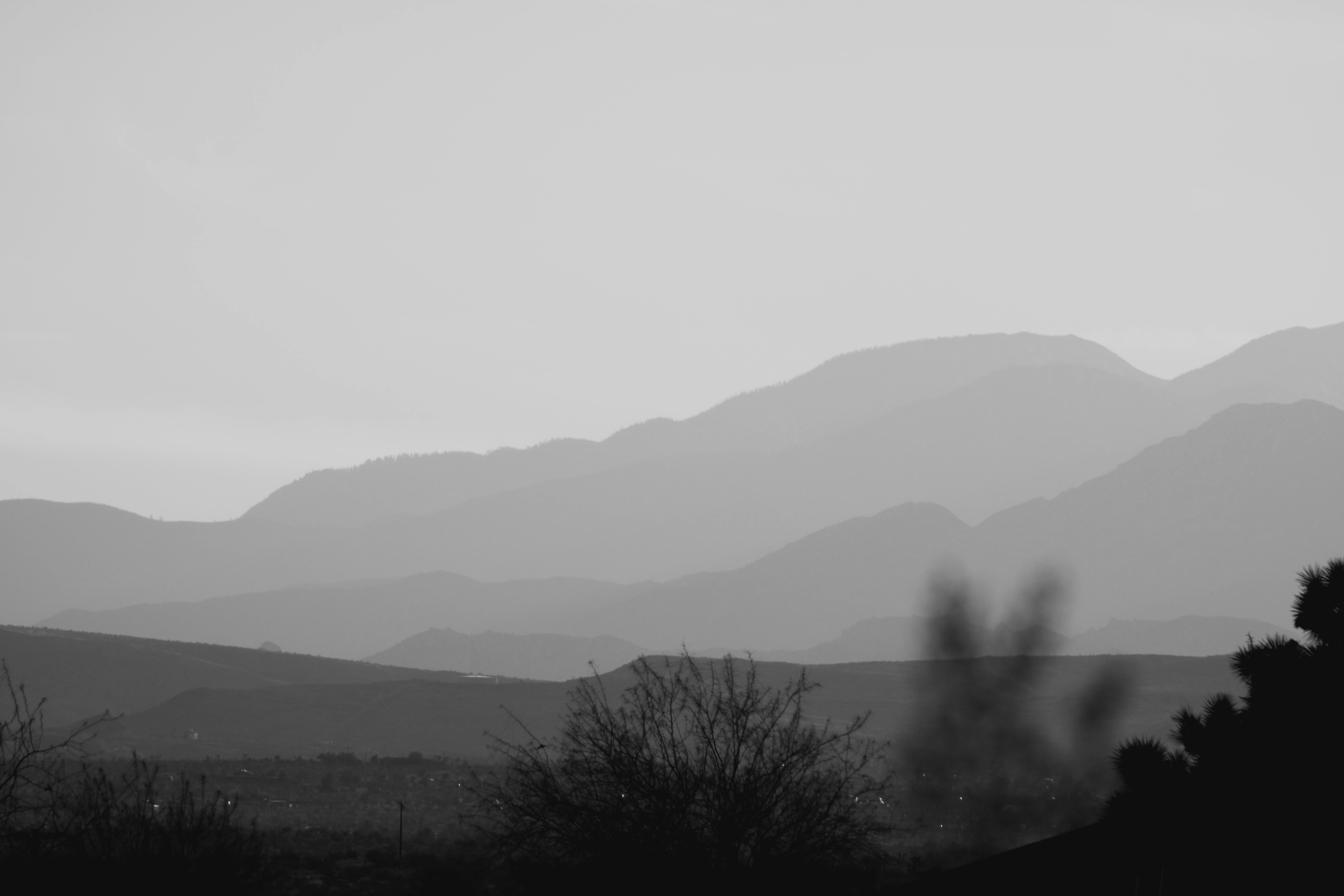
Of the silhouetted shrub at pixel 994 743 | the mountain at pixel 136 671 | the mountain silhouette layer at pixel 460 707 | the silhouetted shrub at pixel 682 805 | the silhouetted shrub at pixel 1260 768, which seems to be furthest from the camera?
the mountain at pixel 136 671

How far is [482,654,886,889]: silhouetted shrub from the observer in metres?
15.9

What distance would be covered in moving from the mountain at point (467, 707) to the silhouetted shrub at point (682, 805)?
55.3 meters

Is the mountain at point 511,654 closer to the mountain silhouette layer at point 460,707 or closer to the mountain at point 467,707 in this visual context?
the mountain at point 467,707

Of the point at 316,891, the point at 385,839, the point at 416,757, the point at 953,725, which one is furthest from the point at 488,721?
the point at 316,891

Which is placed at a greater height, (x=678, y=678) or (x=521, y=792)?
(x=678, y=678)

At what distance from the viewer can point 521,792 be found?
650 inches

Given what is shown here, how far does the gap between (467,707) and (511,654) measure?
86.6 meters

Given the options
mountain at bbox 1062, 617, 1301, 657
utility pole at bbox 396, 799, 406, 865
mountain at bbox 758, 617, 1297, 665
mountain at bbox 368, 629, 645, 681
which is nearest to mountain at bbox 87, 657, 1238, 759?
utility pole at bbox 396, 799, 406, 865

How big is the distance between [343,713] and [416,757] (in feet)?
104

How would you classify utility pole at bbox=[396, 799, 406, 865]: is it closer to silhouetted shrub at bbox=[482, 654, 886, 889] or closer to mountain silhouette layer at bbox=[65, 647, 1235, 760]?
silhouetted shrub at bbox=[482, 654, 886, 889]

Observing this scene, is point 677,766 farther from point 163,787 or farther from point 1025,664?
point 1025,664

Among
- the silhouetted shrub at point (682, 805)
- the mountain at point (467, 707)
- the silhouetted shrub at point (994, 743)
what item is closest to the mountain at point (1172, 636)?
the silhouetted shrub at point (994, 743)

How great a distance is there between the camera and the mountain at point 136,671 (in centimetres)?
9900

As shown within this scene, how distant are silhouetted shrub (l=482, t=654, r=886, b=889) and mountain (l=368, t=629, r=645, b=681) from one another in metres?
149
